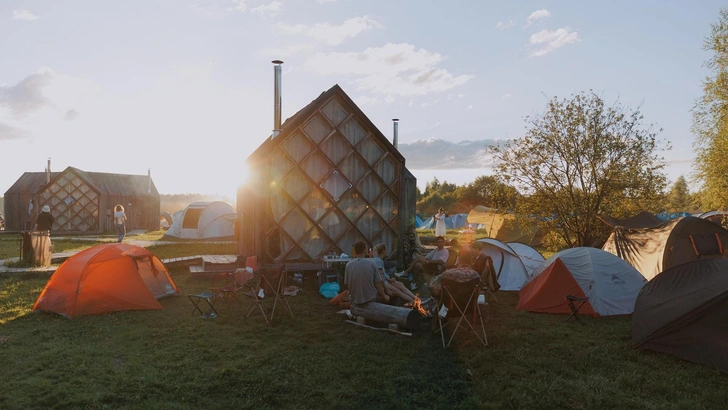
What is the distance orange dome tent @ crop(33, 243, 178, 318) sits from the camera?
8719 mm

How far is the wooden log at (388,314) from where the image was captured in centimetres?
756

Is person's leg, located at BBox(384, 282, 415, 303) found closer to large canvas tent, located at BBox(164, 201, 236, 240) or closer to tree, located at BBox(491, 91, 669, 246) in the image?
tree, located at BBox(491, 91, 669, 246)

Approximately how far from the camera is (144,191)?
37375mm

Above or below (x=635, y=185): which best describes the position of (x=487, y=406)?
below

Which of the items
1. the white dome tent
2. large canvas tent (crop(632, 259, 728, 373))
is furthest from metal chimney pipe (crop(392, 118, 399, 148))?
large canvas tent (crop(632, 259, 728, 373))

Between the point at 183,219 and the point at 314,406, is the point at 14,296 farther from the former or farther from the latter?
the point at 183,219

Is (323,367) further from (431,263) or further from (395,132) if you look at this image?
(395,132)

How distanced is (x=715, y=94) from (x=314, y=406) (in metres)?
22.7

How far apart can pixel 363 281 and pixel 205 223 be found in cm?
1929

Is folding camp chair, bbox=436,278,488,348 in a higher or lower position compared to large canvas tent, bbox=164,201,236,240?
lower

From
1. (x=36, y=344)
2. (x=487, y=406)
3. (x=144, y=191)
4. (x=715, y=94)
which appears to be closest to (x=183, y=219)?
(x=144, y=191)

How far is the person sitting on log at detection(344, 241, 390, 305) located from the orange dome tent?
14.0 ft

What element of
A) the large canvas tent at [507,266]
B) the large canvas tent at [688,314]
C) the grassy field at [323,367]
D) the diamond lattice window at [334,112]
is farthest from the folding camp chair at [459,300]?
the diamond lattice window at [334,112]

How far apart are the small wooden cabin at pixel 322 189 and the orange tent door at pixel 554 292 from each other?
5776 mm
